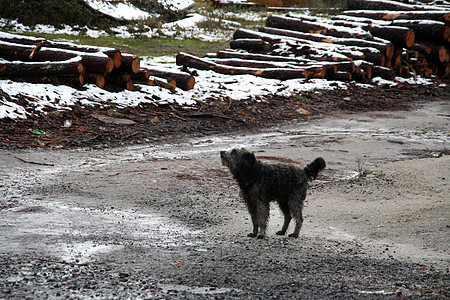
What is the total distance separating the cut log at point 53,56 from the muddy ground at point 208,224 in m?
3.19

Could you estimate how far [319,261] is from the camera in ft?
16.0

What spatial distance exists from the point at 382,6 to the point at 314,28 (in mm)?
5228

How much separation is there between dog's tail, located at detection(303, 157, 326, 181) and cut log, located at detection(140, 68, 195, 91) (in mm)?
9726

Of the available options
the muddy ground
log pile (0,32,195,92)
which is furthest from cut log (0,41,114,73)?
the muddy ground

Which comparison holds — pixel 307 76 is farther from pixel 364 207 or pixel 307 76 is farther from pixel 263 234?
pixel 263 234

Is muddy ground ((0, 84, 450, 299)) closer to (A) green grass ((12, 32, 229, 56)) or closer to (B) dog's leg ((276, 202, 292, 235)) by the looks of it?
(B) dog's leg ((276, 202, 292, 235))

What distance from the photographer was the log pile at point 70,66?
42.5ft

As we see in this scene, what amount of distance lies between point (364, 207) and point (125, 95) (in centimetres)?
871

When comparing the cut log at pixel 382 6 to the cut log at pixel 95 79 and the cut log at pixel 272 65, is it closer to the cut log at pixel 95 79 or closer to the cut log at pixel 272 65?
the cut log at pixel 272 65

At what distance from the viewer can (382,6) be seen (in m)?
24.9

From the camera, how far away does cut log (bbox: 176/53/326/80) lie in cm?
1777

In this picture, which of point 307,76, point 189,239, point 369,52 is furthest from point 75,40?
point 189,239

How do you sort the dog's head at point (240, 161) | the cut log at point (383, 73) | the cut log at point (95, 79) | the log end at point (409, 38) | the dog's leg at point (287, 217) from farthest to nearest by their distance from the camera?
the log end at point (409, 38) < the cut log at point (383, 73) < the cut log at point (95, 79) < the dog's leg at point (287, 217) < the dog's head at point (240, 161)

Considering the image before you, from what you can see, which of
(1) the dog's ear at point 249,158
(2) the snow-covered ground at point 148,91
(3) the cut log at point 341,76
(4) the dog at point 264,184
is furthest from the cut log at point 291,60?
(1) the dog's ear at point 249,158
